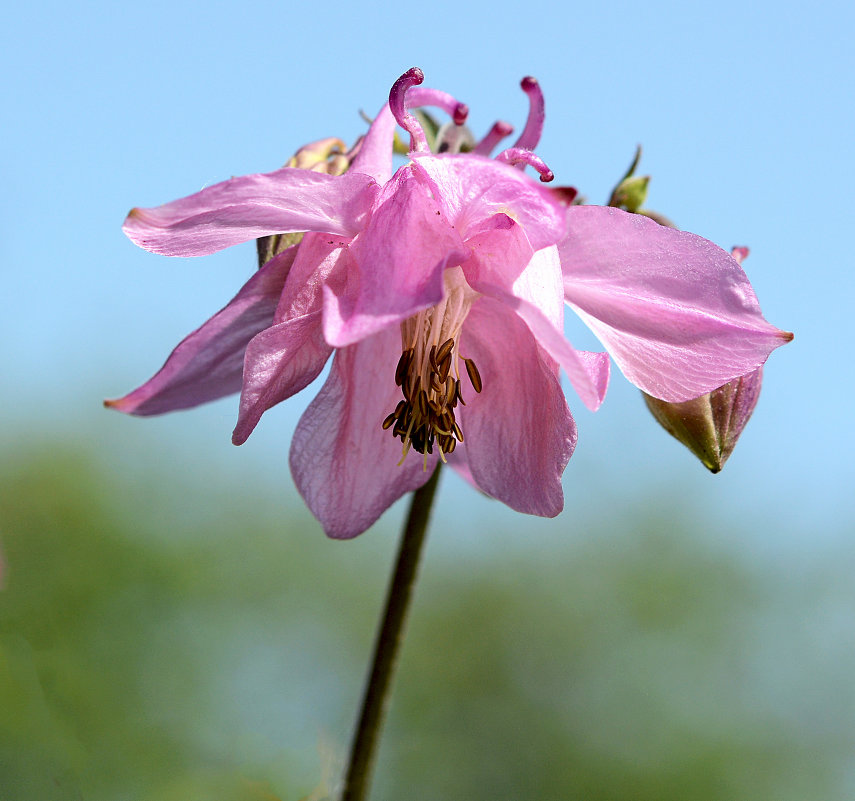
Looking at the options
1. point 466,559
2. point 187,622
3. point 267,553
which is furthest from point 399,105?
point 466,559

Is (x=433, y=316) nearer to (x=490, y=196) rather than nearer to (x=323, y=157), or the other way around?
(x=490, y=196)

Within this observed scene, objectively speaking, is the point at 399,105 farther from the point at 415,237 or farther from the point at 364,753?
A: the point at 364,753

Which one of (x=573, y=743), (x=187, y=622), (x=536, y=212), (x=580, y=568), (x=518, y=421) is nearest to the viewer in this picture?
(x=536, y=212)

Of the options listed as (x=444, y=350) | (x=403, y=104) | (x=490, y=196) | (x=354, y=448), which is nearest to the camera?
(x=490, y=196)

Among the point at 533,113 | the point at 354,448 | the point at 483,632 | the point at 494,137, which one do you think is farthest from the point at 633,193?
the point at 483,632

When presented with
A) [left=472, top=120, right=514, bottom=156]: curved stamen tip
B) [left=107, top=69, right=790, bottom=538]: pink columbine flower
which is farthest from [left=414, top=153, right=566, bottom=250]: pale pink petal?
[left=472, top=120, right=514, bottom=156]: curved stamen tip

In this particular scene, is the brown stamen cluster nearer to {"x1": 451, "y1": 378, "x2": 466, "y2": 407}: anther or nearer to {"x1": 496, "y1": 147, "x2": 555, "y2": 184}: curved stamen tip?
{"x1": 451, "y1": 378, "x2": 466, "y2": 407}: anther
